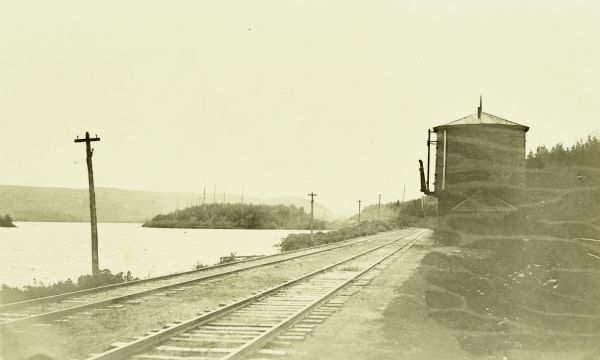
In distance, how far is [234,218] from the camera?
15938 cm

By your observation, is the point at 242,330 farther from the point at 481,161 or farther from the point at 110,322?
the point at 481,161

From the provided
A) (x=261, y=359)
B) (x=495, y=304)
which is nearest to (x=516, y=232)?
(x=495, y=304)

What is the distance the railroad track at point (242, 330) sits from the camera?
7.61 m

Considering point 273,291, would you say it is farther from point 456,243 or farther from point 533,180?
point 533,180

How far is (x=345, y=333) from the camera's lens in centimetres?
931

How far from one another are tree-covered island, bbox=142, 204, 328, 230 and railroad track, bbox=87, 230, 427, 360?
458 feet

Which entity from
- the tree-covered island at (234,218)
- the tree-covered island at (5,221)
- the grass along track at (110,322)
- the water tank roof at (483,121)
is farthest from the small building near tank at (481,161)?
the tree-covered island at (5,221)

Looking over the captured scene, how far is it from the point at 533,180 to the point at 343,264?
22.4 meters

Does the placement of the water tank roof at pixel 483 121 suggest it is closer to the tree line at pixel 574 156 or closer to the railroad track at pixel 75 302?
the tree line at pixel 574 156

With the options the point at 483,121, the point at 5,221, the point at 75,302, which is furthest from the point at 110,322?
the point at 5,221

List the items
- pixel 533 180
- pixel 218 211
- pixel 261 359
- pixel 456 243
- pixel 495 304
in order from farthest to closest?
pixel 218 211 → pixel 533 180 → pixel 456 243 → pixel 495 304 → pixel 261 359

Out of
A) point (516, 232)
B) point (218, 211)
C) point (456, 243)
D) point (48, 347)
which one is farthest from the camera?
point (218, 211)

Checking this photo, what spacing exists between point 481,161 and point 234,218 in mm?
126770

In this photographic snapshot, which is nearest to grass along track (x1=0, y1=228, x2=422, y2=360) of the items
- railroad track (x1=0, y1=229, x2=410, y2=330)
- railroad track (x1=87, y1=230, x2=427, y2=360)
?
railroad track (x1=0, y1=229, x2=410, y2=330)
